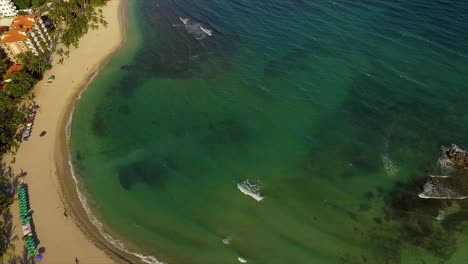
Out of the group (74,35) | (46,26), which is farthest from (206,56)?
(46,26)

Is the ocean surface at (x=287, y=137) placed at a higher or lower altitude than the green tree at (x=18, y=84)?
lower

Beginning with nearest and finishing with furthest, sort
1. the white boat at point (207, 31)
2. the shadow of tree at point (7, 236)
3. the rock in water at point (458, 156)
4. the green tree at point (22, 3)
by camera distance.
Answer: the shadow of tree at point (7, 236), the rock in water at point (458, 156), the white boat at point (207, 31), the green tree at point (22, 3)

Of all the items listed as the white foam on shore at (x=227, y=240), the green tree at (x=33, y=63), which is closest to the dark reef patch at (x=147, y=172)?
the white foam on shore at (x=227, y=240)

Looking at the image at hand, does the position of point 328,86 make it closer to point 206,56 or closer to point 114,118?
point 206,56

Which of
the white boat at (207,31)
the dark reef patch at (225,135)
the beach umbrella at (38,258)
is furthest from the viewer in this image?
the white boat at (207,31)

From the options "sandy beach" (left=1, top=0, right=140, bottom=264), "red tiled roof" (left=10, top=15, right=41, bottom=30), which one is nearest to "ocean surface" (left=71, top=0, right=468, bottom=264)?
"sandy beach" (left=1, top=0, right=140, bottom=264)

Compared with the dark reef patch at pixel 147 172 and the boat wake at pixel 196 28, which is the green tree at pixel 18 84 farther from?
the boat wake at pixel 196 28
